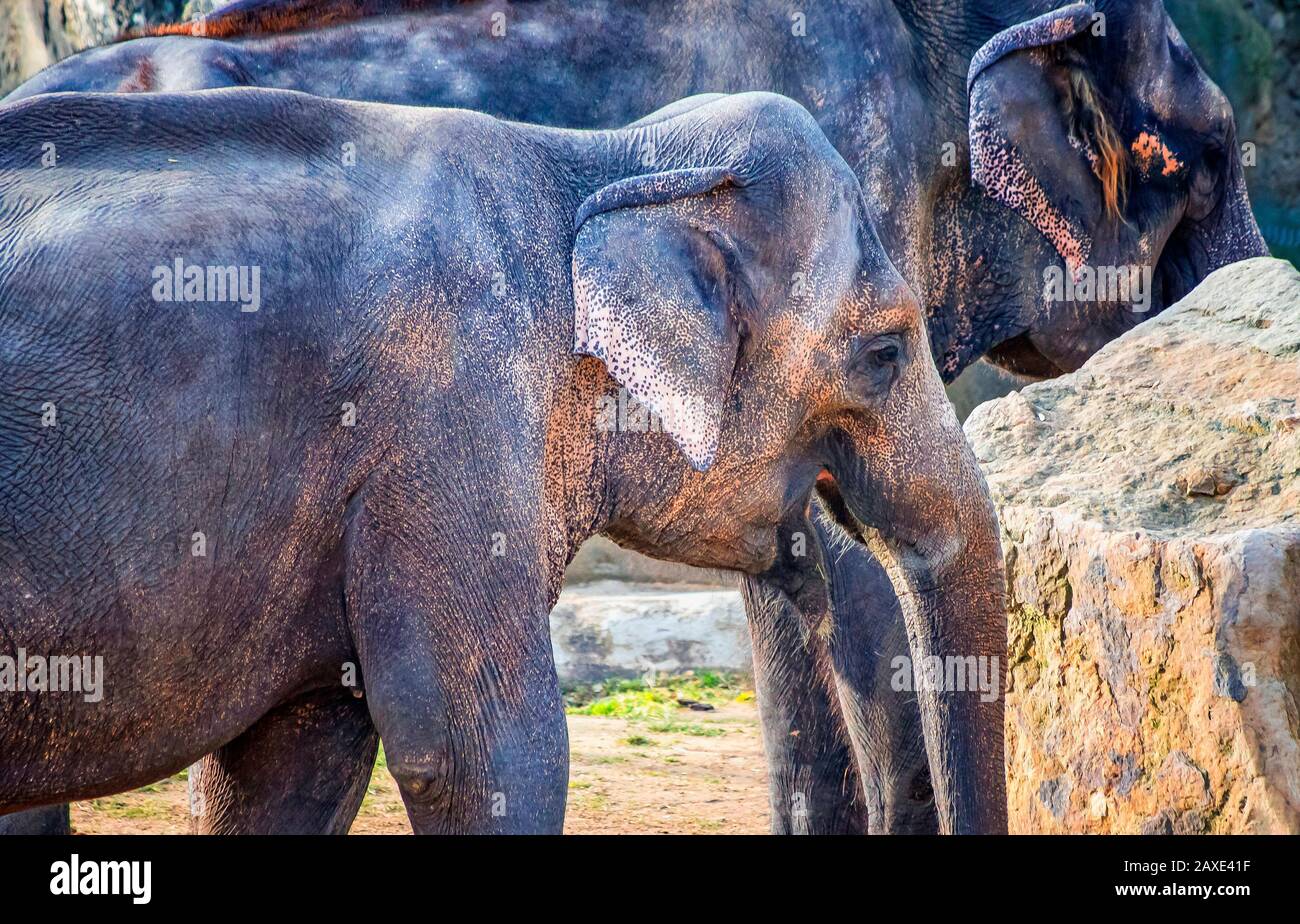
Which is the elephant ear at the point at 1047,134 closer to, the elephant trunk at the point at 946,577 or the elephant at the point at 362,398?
the elephant trunk at the point at 946,577

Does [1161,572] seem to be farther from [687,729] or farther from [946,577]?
[687,729]

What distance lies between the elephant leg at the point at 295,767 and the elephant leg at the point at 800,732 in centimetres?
116

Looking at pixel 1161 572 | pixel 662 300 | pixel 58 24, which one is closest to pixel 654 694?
pixel 58 24

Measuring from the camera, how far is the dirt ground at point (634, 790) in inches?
211

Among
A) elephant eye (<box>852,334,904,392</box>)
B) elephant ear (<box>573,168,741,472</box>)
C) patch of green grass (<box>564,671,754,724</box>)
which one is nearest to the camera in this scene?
elephant ear (<box>573,168,741,472</box>)

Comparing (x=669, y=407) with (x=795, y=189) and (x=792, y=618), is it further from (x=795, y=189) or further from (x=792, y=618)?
(x=792, y=618)

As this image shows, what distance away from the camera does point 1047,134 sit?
185 inches

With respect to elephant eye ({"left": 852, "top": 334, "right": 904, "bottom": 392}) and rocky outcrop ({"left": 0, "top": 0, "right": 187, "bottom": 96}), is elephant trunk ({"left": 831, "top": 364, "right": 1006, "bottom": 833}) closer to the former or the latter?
elephant eye ({"left": 852, "top": 334, "right": 904, "bottom": 392})

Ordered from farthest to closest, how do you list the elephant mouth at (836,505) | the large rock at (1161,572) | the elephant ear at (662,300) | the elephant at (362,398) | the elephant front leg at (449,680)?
the elephant mouth at (836,505), the large rock at (1161,572), the elephant ear at (662,300), the elephant front leg at (449,680), the elephant at (362,398)

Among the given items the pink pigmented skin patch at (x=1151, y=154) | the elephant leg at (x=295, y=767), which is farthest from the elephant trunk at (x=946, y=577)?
the pink pigmented skin patch at (x=1151, y=154)

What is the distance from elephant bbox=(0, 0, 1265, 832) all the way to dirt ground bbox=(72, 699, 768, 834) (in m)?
1.31

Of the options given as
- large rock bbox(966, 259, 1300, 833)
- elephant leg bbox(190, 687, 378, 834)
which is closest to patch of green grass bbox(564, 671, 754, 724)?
large rock bbox(966, 259, 1300, 833)

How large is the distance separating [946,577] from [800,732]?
855mm

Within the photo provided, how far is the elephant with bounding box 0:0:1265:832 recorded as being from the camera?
4.22m
